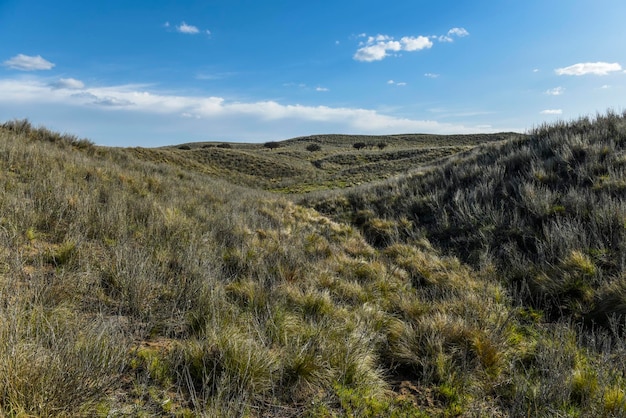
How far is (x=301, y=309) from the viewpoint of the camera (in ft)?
12.6

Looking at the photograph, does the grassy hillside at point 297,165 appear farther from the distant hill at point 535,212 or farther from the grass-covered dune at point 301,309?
the grass-covered dune at point 301,309

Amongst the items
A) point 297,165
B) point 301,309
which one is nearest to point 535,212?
point 301,309

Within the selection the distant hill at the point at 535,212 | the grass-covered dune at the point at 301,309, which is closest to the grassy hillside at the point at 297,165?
the distant hill at the point at 535,212

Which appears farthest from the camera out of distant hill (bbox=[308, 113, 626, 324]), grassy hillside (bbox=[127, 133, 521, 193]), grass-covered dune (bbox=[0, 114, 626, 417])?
grassy hillside (bbox=[127, 133, 521, 193])

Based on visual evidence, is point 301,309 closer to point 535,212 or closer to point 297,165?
point 535,212

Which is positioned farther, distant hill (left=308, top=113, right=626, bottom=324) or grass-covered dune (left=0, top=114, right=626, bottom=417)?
distant hill (left=308, top=113, right=626, bottom=324)

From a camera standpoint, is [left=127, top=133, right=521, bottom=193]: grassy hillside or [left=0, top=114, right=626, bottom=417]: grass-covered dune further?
[left=127, top=133, right=521, bottom=193]: grassy hillside

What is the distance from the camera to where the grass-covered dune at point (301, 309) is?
2.33 metres

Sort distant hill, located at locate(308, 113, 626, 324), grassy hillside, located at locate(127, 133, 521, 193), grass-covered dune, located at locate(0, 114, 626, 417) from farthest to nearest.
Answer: grassy hillside, located at locate(127, 133, 521, 193), distant hill, located at locate(308, 113, 626, 324), grass-covered dune, located at locate(0, 114, 626, 417)

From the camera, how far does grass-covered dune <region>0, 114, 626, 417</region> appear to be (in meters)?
2.33

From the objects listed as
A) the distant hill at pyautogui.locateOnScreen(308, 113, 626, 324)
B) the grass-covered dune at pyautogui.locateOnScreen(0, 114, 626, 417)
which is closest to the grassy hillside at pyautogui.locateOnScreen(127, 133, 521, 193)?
the distant hill at pyautogui.locateOnScreen(308, 113, 626, 324)

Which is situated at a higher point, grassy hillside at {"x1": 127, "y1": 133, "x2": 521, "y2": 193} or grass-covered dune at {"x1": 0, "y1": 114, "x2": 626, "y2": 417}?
grassy hillside at {"x1": 127, "y1": 133, "x2": 521, "y2": 193}

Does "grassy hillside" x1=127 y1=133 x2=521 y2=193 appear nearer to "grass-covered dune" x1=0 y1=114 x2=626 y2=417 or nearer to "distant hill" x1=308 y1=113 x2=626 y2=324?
"distant hill" x1=308 y1=113 x2=626 y2=324

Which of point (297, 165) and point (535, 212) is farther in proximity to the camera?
point (297, 165)
